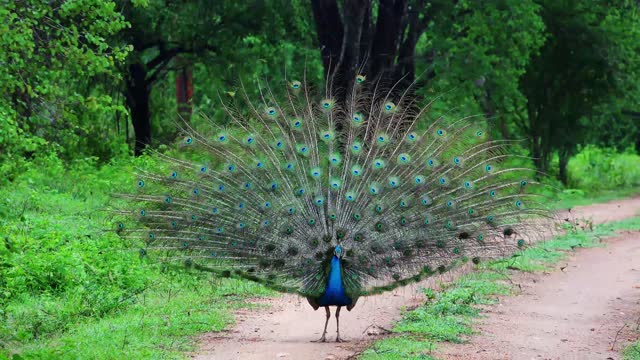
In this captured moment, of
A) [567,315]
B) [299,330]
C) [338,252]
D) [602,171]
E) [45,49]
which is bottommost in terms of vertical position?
[299,330]

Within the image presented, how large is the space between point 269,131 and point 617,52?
18633 millimetres

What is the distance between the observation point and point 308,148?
947 cm

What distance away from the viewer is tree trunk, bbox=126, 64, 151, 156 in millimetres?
23906

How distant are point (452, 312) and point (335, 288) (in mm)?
2128

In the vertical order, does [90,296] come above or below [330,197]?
below

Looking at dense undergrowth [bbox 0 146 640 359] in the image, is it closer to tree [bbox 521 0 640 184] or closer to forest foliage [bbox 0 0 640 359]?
forest foliage [bbox 0 0 640 359]

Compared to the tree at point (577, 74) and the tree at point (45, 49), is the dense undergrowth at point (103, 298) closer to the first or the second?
the tree at point (45, 49)

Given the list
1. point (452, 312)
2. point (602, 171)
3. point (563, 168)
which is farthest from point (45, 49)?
point (602, 171)

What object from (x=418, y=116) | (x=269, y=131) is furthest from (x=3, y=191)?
(x=418, y=116)

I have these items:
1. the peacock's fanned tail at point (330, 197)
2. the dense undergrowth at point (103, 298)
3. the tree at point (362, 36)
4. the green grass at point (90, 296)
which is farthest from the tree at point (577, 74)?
the peacock's fanned tail at point (330, 197)

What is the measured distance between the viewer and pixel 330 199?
29.5 ft

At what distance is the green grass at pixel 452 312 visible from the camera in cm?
835

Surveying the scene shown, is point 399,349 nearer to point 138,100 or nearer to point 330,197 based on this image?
point 330,197

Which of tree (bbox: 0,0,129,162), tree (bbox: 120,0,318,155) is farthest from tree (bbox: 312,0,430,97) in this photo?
tree (bbox: 0,0,129,162)
